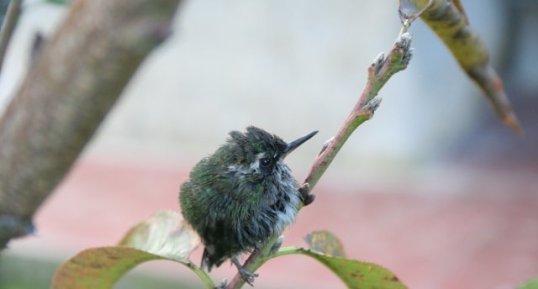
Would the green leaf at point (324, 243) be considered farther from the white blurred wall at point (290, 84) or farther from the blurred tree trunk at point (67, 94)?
the white blurred wall at point (290, 84)

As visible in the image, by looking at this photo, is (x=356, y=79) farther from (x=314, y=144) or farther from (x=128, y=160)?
(x=128, y=160)

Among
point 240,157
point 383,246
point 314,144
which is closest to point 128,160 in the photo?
point 314,144

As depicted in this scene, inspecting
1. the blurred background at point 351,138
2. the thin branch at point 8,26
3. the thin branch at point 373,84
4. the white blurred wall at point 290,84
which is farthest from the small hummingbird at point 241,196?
the white blurred wall at point 290,84

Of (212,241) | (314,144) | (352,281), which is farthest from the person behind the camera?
→ (314,144)

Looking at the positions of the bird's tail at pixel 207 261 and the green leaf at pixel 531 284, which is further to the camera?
the bird's tail at pixel 207 261

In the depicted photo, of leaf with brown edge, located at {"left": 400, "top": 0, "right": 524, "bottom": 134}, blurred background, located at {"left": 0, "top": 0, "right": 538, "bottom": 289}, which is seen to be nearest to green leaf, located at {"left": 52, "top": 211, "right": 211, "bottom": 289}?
leaf with brown edge, located at {"left": 400, "top": 0, "right": 524, "bottom": 134}

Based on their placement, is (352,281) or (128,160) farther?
(128,160)

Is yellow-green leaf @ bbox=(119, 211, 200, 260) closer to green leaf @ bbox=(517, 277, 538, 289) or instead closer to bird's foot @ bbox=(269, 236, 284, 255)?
bird's foot @ bbox=(269, 236, 284, 255)
